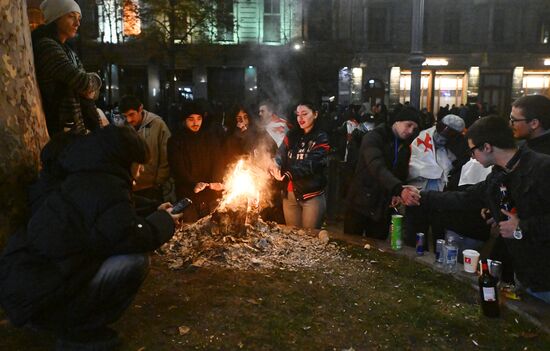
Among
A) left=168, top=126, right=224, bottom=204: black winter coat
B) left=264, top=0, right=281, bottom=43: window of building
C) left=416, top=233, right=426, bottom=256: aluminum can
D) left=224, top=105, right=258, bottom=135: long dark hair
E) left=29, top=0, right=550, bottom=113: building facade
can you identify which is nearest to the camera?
left=416, top=233, right=426, bottom=256: aluminum can

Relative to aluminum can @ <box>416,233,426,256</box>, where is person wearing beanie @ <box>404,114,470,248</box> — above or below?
above

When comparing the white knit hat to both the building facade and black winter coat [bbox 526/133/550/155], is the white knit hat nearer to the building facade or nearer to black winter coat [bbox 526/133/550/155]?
black winter coat [bbox 526/133/550/155]

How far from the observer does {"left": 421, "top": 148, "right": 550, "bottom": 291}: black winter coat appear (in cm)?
407

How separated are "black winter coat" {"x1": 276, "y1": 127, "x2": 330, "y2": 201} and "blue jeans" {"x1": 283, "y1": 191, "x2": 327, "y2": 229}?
0.36 feet

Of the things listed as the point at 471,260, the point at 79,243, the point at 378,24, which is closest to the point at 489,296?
the point at 471,260

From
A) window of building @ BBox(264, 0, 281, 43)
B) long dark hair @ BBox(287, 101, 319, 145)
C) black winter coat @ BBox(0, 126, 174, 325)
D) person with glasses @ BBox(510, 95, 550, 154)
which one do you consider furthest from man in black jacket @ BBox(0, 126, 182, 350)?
window of building @ BBox(264, 0, 281, 43)

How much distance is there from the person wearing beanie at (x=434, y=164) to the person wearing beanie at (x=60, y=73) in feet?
13.6

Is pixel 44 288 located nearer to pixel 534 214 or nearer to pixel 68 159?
pixel 68 159

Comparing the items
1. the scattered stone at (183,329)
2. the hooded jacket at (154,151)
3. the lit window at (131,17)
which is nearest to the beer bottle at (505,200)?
the scattered stone at (183,329)

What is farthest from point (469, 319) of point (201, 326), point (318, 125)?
point (318, 125)

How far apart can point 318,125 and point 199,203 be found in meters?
2.16

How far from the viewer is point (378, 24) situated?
34688mm

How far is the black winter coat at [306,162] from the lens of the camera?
641 cm

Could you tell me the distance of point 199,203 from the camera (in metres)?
7.33
